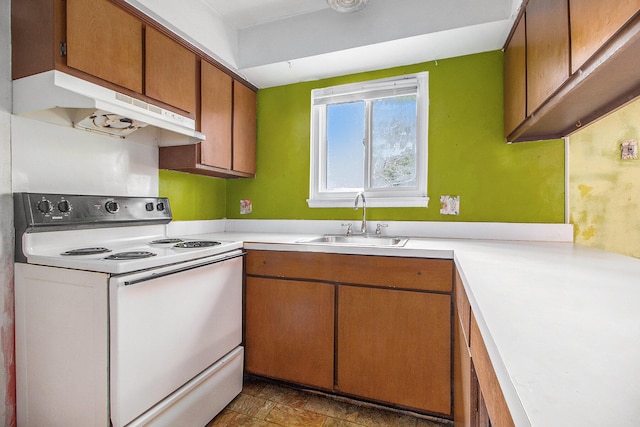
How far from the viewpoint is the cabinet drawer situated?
1.58 meters

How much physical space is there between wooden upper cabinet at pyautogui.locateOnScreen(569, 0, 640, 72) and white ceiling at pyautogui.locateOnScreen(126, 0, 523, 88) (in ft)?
2.51

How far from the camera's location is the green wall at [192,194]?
2168mm

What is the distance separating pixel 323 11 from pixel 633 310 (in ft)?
7.32

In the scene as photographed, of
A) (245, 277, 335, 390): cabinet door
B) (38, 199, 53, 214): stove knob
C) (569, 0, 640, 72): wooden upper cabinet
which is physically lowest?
(245, 277, 335, 390): cabinet door

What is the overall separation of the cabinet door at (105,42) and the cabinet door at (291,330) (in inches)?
51.7

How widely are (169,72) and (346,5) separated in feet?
3.75

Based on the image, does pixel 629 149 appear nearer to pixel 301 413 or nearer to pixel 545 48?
pixel 545 48

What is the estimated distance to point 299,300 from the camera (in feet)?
5.99

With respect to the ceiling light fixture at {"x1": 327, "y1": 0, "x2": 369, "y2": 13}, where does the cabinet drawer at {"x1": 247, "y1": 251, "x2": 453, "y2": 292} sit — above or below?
below

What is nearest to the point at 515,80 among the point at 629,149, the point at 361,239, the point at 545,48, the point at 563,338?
the point at 545,48

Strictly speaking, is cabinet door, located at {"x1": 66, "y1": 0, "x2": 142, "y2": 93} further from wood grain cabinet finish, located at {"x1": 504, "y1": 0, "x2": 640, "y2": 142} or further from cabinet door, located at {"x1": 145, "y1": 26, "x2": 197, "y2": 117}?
wood grain cabinet finish, located at {"x1": 504, "y1": 0, "x2": 640, "y2": 142}

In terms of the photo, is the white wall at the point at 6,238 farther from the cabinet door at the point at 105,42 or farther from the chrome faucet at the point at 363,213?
the chrome faucet at the point at 363,213

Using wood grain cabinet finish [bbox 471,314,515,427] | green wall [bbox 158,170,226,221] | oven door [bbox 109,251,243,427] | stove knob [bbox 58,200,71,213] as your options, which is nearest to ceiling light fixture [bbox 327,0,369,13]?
green wall [bbox 158,170,226,221]

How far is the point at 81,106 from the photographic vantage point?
1.26 meters
